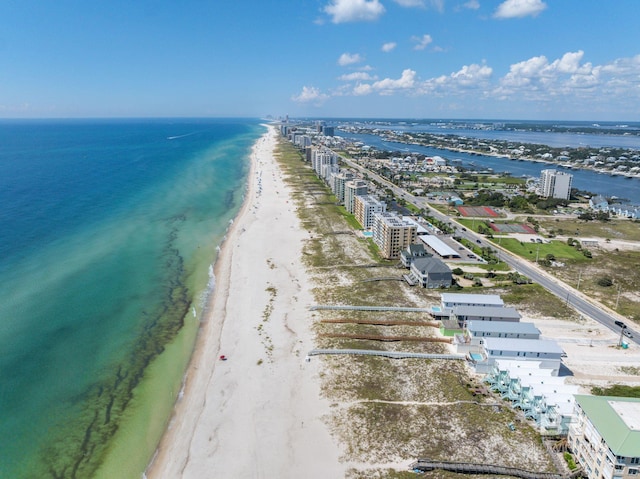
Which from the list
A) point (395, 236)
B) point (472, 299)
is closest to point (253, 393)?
point (472, 299)

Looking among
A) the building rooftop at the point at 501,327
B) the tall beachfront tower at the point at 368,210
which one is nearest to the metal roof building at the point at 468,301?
the building rooftop at the point at 501,327

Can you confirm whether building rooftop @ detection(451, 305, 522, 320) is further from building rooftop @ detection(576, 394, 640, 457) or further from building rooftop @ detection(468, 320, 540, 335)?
building rooftop @ detection(576, 394, 640, 457)

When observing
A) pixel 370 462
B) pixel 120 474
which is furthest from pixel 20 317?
pixel 370 462

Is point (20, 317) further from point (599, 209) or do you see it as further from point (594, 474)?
point (599, 209)

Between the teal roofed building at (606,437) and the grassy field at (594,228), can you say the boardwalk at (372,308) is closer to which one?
the teal roofed building at (606,437)

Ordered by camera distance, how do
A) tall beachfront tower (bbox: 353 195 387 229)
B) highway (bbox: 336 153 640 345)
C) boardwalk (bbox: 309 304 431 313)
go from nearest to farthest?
highway (bbox: 336 153 640 345) < boardwalk (bbox: 309 304 431 313) < tall beachfront tower (bbox: 353 195 387 229)

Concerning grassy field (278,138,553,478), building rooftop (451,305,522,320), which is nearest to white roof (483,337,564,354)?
grassy field (278,138,553,478)

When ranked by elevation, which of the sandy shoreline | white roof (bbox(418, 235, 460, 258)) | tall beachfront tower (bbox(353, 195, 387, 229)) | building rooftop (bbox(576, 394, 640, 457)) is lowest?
the sandy shoreline
